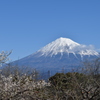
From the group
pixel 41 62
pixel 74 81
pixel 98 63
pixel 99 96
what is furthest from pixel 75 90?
pixel 41 62

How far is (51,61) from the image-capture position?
7766 inches

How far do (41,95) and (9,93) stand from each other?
891mm

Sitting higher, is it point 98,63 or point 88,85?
point 98,63

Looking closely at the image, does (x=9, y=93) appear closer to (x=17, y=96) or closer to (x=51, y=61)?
(x=17, y=96)

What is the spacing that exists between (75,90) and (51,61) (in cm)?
18785

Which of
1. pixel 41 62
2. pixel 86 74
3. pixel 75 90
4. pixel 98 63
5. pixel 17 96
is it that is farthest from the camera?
pixel 41 62

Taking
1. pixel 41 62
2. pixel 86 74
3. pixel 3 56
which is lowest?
pixel 86 74

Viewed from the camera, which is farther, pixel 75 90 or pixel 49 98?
pixel 75 90

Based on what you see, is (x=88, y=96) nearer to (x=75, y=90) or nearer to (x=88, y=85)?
(x=75, y=90)

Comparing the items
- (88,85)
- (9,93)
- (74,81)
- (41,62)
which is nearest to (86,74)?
(88,85)

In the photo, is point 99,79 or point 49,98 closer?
point 49,98

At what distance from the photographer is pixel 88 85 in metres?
10.7

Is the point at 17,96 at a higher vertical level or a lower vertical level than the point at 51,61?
lower

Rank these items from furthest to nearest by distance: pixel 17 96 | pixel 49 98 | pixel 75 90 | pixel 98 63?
1. pixel 98 63
2. pixel 75 90
3. pixel 49 98
4. pixel 17 96
